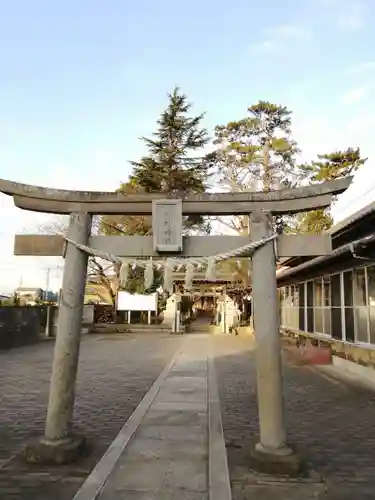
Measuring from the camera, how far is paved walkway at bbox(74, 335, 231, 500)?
4.34 meters

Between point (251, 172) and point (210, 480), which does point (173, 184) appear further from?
point (210, 480)

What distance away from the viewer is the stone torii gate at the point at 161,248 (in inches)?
202

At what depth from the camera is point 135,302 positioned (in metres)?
35.3

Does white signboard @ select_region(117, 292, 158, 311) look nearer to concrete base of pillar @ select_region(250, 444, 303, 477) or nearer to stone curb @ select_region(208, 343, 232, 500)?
stone curb @ select_region(208, 343, 232, 500)

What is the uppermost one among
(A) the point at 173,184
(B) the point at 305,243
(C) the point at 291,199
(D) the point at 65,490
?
(A) the point at 173,184

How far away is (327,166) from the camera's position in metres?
29.1

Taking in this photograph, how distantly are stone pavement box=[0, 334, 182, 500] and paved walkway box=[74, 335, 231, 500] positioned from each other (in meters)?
0.26

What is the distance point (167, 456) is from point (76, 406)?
3445 mm

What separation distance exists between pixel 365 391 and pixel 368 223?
383 cm

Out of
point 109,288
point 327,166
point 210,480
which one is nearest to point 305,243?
point 210,480

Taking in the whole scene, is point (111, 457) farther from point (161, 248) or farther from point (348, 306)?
point (348, 306)

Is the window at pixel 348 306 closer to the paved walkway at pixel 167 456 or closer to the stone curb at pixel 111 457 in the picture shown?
the paved walkway at pixel 167 456

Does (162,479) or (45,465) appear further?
(45,465)

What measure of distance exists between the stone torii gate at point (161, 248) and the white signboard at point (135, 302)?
97.5 ft
